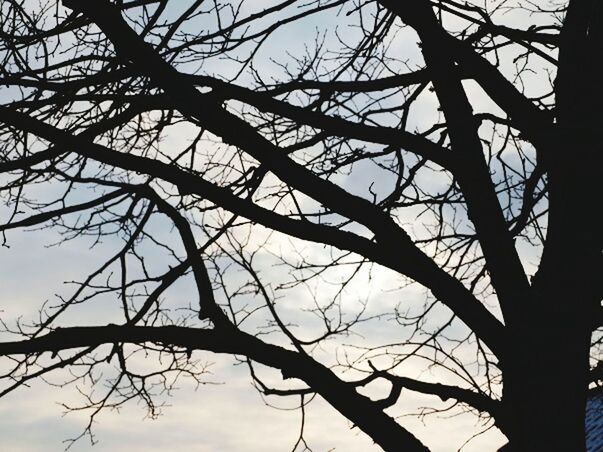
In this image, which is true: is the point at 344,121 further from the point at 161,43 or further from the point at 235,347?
the point at 161,43

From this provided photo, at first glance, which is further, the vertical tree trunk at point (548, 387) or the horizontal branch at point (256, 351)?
the horizontal branch at point (256, 351)

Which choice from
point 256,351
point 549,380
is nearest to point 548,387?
point 549,380

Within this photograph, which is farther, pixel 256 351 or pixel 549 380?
pixel 256 351

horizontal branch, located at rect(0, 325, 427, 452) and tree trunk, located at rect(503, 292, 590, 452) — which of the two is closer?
tree trunk, located at rect(503, 292, 590, 452)

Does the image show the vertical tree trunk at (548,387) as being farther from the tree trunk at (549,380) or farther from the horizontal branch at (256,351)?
the horizontal branch at (256,351)

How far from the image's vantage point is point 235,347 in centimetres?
393

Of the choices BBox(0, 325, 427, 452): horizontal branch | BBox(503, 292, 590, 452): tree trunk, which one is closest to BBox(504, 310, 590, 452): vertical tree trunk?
BBox(503, 292, 590, 452): tree trunk

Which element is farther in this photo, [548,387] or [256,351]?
[256,351]

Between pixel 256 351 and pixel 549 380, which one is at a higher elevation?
pixel 256 351

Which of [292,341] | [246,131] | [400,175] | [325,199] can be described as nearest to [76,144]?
[246,131]

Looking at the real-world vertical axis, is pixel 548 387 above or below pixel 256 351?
below

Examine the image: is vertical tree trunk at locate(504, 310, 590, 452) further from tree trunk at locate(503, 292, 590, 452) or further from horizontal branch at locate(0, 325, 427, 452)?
horizontal branch at locate(0, 325, 427, 452)

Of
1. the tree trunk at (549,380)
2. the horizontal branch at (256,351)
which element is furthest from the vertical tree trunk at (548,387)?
the horizontal branch at (256,351)

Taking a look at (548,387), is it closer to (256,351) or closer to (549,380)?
(549,380)
